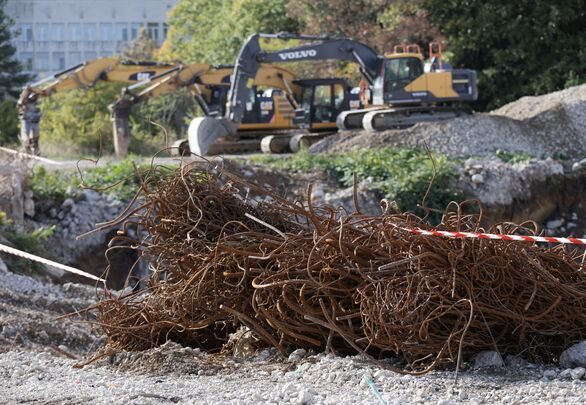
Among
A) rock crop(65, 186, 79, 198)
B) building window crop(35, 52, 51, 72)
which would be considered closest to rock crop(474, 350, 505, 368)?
rock crop(65, 186, 79, 198)

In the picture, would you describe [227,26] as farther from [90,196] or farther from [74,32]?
[74,32]

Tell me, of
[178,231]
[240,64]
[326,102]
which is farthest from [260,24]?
[178,231]

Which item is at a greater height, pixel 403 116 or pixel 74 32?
pixel 74 32

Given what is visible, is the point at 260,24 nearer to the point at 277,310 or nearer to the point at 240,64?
the point at 240,64

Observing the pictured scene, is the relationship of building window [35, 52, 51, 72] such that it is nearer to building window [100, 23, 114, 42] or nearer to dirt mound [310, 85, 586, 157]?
building window [100, 23, 114, 42]

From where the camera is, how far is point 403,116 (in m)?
25.3

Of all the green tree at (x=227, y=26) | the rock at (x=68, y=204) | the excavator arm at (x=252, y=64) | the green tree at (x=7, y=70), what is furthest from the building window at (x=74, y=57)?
the rock at (x=68, y=204)

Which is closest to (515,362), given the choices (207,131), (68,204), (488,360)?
(488,360)

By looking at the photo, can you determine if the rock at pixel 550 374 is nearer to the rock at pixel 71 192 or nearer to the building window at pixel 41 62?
the rock at pixel 71 192

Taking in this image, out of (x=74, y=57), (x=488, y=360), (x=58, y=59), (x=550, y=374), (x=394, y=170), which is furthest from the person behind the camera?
(x=74, y=57)

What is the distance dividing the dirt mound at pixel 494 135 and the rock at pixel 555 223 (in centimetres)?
250

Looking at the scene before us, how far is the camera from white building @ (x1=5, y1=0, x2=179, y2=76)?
74750 millimetres

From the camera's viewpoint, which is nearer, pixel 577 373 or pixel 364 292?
pixel 577 373

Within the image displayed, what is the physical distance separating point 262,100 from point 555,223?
9.04 metres
